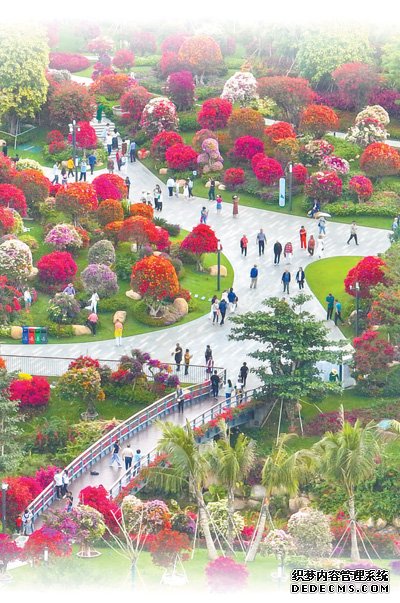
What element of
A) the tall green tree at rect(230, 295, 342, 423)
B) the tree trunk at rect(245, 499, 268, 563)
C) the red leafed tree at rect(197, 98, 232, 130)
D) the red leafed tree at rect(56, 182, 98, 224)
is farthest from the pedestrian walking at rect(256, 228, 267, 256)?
the tree trunk at rect(245, 499, 268, 563)

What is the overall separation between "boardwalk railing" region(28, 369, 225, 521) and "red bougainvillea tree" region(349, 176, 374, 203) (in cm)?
2075

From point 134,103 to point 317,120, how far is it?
34.2 ft

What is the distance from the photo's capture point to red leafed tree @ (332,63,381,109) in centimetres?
11544

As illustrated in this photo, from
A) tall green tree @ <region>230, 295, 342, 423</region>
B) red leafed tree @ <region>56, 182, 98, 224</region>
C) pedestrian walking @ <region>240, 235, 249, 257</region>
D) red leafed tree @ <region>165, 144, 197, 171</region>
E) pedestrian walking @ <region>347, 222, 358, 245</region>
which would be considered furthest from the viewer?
red leafed tree @ <region>165, 144, 197, 171</region>

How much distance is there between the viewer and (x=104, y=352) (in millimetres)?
88312

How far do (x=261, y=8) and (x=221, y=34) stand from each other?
9.80 ft

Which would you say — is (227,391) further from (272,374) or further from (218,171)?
(218,171)

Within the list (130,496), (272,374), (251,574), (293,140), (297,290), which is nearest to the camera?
(251,574)

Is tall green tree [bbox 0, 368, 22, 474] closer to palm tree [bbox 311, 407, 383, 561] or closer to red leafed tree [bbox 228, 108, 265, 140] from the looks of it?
palm tree [bbox 311, 407, 383, 561]

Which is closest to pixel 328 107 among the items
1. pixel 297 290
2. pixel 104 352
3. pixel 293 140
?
pixel 293 140

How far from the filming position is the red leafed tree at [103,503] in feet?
237

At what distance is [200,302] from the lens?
306 feet

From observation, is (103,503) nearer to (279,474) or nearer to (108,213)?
(279,474)

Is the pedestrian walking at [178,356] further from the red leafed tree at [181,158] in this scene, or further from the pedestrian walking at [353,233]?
the red leafed tree at [181,158]
